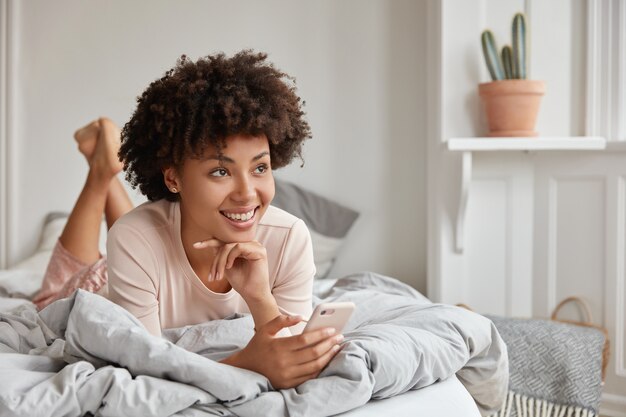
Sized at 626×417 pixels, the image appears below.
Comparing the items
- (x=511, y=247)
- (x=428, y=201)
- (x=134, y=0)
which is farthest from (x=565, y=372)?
(x=134, y=0)

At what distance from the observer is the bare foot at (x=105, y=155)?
240 centimetres

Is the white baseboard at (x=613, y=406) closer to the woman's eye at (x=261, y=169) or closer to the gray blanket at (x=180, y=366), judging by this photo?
the gray blanket at (x=180, y=366)

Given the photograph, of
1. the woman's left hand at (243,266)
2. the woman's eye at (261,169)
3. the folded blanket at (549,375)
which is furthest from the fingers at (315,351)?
the folded blanket at (549,375)

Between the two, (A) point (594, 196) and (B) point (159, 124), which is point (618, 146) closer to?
(A) point (594, 196)

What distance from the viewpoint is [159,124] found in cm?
145

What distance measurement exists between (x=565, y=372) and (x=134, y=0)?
2.42 meters

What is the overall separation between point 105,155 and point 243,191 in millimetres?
1085

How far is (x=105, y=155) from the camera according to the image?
94.3 inches

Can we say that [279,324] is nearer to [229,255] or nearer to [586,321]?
[229,255]

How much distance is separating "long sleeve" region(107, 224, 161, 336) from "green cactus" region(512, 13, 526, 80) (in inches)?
62.0

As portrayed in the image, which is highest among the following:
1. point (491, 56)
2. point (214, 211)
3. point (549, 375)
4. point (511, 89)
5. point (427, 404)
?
point (491, 56)

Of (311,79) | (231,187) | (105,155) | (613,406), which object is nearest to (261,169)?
(231,187)

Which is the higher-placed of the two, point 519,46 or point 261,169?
point 519,46

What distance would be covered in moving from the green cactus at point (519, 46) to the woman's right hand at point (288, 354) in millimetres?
1659
